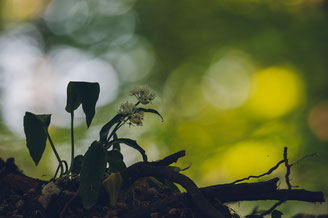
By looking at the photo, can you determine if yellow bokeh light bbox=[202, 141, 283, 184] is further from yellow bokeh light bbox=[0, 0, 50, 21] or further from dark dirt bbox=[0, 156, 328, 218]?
yellow bokeh light bbox=[0, 0, 50, 21]

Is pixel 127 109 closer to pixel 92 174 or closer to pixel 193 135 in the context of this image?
pixel 92 174

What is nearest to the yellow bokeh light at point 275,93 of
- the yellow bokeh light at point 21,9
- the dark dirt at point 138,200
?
the dark dirt at point 138,200

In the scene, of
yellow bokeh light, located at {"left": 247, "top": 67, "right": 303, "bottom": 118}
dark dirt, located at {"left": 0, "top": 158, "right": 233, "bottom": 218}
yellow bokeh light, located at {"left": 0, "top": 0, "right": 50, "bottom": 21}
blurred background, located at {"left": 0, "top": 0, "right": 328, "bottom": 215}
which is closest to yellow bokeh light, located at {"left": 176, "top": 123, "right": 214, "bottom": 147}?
blurred background, located at {"left": 0, "top": 0, "right": 328, "bottom": 215}

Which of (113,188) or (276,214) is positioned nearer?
(113,188)

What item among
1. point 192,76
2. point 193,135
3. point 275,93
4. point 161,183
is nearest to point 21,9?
point 192,76

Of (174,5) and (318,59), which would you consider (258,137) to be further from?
(174,5)

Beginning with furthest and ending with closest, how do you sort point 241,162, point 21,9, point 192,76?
point 21,9, point 192,76, point 241,162
